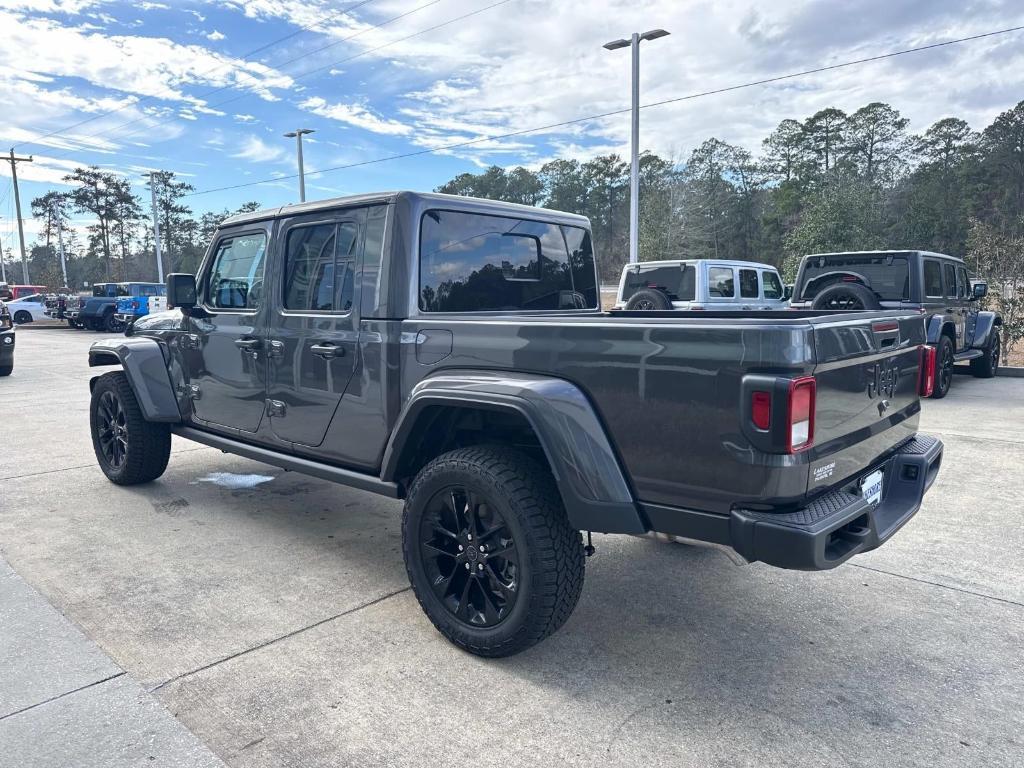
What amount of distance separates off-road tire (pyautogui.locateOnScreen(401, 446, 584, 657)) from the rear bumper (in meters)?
0.66

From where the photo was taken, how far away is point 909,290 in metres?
9.14

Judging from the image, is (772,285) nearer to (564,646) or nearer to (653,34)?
(653,34)

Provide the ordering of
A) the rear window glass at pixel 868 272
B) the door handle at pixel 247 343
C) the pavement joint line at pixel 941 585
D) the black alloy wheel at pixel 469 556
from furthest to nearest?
the rear window glass at pixel 868 272 → the door handle at pixel 247 343 → the pavement joint line at pixel 941 585 → the black alloy wheel at pixel 469 556

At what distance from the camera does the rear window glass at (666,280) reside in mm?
11852

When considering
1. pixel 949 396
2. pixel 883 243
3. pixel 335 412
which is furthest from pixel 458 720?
pixel 883 243

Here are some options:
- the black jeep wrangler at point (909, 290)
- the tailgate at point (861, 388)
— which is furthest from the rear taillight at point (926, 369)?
the black jeep wrangler at point (909, 290)

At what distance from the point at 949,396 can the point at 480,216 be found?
8392mm

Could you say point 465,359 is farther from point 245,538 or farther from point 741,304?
point 741,304

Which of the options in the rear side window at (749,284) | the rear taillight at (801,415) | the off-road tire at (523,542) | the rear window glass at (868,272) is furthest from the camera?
the rear side window at (749,284)

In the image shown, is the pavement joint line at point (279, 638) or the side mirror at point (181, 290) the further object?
the side mirror at point (181, 290)

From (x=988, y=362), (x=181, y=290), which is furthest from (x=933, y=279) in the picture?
(x=181, y=290)

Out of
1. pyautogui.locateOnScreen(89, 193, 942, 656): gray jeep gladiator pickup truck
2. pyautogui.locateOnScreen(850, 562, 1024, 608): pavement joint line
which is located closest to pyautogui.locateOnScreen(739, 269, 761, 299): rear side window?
pyautogui.locateOnScreen(89, 193, 942, 656): gray jeep gladiator pickup truck

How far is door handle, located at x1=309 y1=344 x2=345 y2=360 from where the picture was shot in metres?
3.48

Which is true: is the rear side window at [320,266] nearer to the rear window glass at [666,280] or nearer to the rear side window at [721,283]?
the rear window glass at [666,280]
